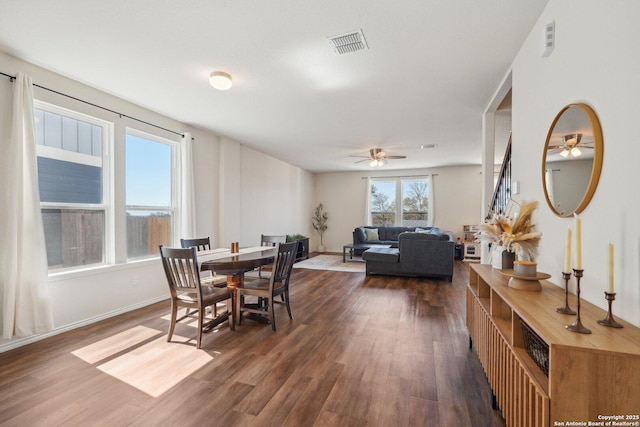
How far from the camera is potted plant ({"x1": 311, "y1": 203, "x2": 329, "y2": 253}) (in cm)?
953

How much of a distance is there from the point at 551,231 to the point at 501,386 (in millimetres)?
1005

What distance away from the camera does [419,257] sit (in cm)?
536

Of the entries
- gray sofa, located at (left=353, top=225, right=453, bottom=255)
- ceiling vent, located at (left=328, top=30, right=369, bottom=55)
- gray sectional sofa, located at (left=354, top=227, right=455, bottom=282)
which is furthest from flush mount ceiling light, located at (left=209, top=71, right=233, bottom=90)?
gray sofa, located at (left=353, top=225, right=453, bottom=255)

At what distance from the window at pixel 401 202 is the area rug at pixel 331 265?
2217mm

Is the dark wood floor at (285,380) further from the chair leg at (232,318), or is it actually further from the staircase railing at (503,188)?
the staircase railing at (503,188)

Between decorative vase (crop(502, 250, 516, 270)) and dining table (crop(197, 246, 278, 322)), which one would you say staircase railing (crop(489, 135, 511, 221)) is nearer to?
decorative vase (crop(502, 250, 516, 270))

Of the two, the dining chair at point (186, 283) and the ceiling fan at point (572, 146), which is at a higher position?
the ceiling fan at point (572, 146)

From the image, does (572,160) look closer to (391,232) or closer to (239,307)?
(239,307)

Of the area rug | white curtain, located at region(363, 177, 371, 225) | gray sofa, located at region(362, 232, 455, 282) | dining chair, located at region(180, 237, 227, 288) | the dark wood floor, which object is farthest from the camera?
white curtain, located at region(363, 177, 371, 225)

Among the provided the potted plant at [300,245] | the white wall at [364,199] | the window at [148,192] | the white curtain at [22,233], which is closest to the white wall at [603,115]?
the white curtain at [22,233]

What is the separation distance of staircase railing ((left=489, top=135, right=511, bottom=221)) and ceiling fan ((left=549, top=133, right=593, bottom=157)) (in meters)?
1.28


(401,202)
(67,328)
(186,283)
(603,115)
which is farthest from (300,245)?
(603,115)

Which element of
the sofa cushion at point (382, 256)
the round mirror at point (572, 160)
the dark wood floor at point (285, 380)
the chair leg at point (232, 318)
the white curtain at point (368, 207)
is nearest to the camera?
the round mirror at point (572, 160)

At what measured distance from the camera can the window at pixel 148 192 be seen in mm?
3812
